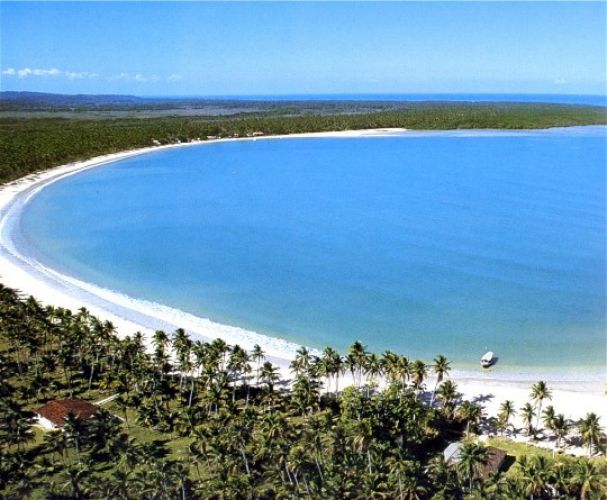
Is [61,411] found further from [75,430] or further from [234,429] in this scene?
[234,429]

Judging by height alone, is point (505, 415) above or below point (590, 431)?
below

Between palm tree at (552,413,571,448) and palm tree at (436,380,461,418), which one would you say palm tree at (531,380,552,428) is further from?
palm tree at (436,380,461,418)

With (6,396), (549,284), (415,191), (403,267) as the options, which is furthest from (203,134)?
(6,396)

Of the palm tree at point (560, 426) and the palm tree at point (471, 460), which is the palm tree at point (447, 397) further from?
the palm tree at point (471, 460)

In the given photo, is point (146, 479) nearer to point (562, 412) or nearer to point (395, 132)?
point (562, 412)

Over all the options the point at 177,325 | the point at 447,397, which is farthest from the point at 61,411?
the point at 447,397

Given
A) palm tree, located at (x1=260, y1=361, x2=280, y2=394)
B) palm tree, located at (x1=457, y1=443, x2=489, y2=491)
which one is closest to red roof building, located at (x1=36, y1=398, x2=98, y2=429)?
palm tree, located at (x1=260, y1=361, x2=280, y2=394)
